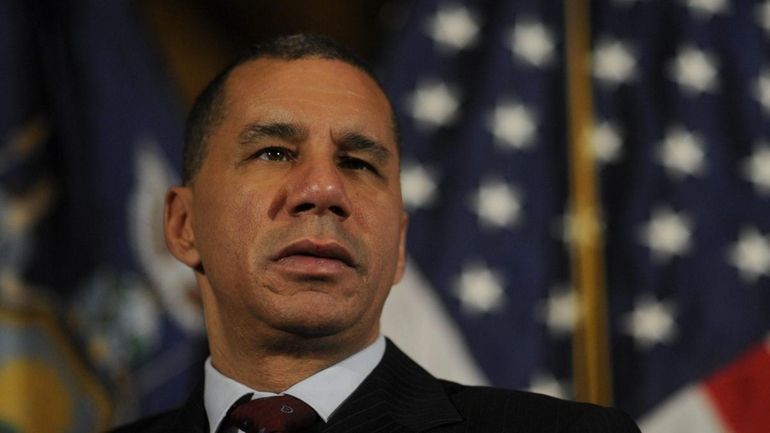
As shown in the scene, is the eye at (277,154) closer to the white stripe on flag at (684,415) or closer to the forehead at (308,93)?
the forehead at (308,93)

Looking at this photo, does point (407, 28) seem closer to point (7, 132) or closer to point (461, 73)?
point (461, 73)

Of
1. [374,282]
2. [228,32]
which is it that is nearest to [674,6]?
[228,32]

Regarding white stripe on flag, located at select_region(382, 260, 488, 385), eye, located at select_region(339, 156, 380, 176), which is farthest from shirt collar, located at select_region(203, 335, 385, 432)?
white stripe on flag, located at select_region(382, 260, 488, 385)

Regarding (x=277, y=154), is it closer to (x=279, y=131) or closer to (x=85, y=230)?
(x=279, y=131)

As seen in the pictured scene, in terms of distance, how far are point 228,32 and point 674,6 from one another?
1.10 m

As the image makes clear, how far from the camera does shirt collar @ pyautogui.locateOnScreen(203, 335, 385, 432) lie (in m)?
1.48

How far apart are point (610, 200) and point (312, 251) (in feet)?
3.51

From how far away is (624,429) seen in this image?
55.8 inches

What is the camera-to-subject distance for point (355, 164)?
1.58m

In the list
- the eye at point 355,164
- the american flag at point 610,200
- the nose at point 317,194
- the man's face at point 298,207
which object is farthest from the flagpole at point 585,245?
the nose at point 317,194

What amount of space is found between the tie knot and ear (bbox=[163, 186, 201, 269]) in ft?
0.95

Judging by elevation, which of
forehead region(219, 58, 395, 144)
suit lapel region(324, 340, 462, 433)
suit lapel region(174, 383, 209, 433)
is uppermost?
forehead region(219, 58, 395, 144)

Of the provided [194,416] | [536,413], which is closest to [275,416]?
[194,416]

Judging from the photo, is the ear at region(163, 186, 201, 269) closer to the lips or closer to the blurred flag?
the lips
